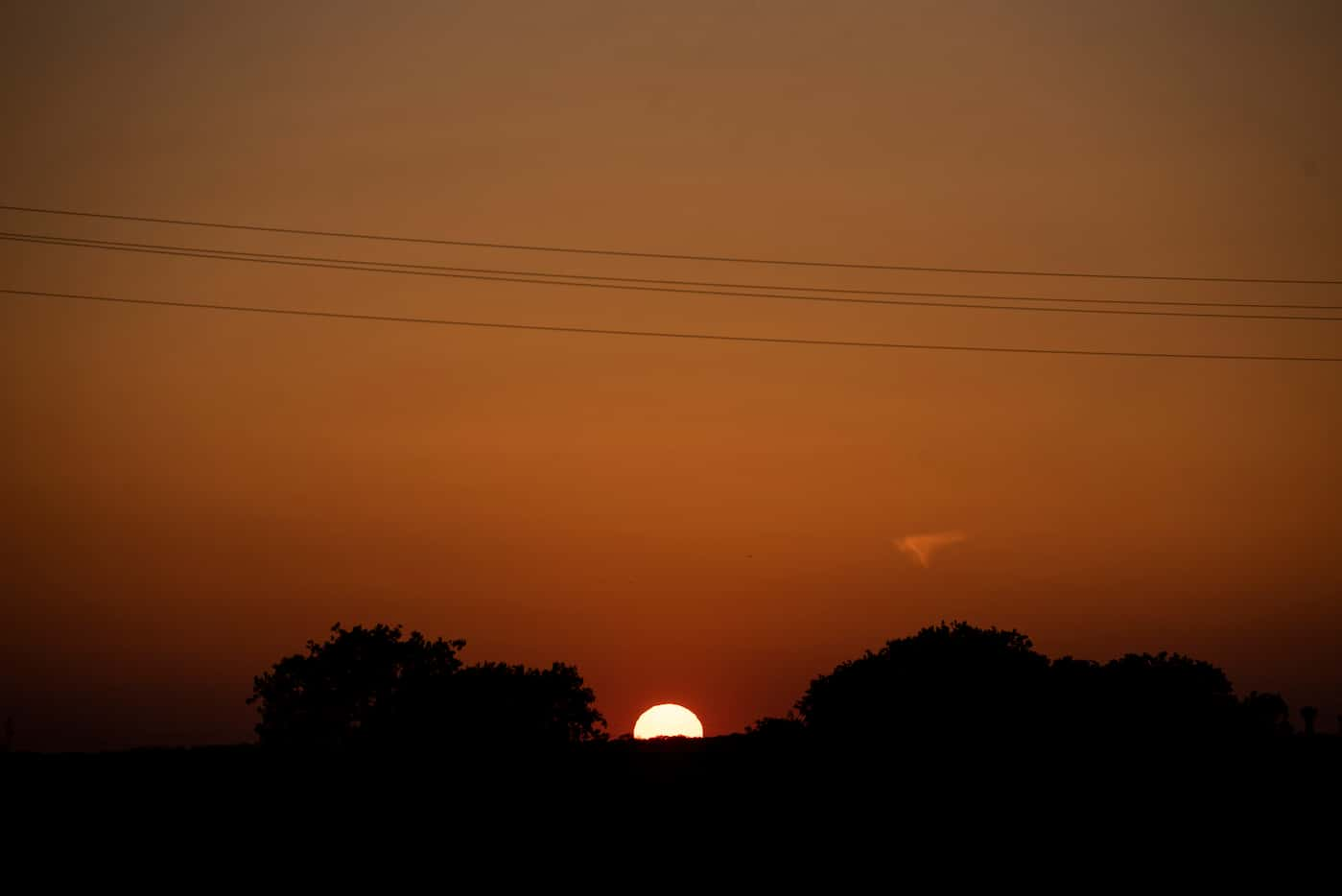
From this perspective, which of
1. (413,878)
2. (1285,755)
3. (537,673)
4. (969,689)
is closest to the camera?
(413,878)

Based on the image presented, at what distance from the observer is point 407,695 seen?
8025cm

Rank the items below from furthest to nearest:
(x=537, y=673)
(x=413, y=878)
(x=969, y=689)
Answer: (x=537, y=673) < (x=969, y=689) < (x=413, y=878)

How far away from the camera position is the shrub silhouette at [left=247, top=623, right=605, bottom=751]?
246 ft

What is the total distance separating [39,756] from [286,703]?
6531 centimetres

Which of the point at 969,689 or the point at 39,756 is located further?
the point at 969,689

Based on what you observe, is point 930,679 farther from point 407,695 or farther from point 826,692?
point 407,695

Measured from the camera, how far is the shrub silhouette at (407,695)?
74875 millimetres

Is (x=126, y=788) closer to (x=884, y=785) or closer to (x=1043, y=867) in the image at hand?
(x=884, y=785)

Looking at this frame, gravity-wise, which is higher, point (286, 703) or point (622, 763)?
point (286, 703)

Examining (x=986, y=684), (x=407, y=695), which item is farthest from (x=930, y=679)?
(x=407, y=695)

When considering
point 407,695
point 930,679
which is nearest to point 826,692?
point 930,679

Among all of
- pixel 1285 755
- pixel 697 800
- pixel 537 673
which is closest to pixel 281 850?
pixel 697 800

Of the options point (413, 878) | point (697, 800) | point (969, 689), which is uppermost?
point (969, 689)

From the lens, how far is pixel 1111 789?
18.9 metres
